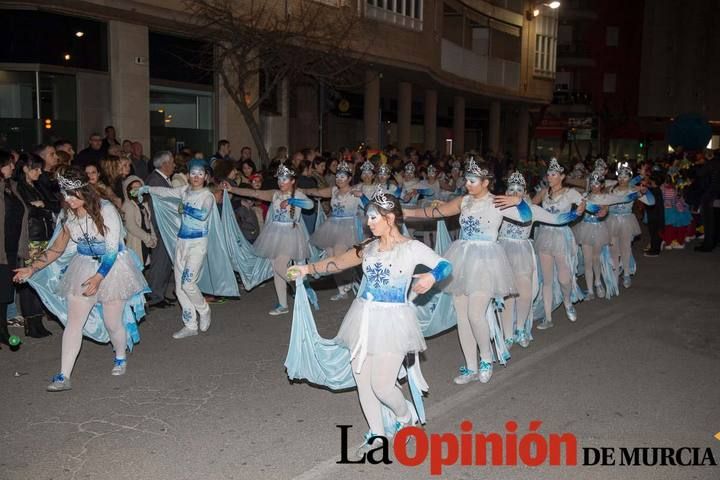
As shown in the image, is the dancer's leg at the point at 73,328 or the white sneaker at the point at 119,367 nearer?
the dancer's leg at the point at 73,328

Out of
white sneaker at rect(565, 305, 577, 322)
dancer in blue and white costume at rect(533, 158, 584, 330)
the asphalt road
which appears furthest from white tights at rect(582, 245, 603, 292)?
the asphalt road

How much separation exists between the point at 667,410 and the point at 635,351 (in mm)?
2124

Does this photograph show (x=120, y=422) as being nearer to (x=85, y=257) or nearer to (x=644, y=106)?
(x=85, y=257)

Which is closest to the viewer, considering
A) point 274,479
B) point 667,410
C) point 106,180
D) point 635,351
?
point 274,479

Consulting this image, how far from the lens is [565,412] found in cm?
648

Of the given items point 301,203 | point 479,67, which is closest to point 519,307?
point 301,203

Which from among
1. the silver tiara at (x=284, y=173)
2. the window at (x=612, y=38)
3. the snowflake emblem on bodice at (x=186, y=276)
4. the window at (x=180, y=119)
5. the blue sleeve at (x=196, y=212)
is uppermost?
the window at (x=612, y=38)

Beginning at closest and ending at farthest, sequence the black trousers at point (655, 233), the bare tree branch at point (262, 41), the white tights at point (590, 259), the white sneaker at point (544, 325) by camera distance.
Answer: the white sneaker at point (544, 325)
the white tights at point (590, 259)
the bare tree branch at point (262, 41)
the black trousers at point (655, 233)

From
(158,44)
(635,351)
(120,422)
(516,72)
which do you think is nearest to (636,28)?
(516,72)

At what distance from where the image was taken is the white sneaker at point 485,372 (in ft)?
23.9

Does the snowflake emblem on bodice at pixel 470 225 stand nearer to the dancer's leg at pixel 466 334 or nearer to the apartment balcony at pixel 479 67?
the dancer's leg at pixel 466 334

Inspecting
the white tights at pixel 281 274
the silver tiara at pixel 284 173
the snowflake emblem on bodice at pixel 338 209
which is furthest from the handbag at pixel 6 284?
the snowflake emblem on bodice at pixel 338 209

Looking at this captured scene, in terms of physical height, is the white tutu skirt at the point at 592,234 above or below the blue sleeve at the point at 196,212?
below

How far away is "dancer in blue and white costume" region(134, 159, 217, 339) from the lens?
8.81 meters
